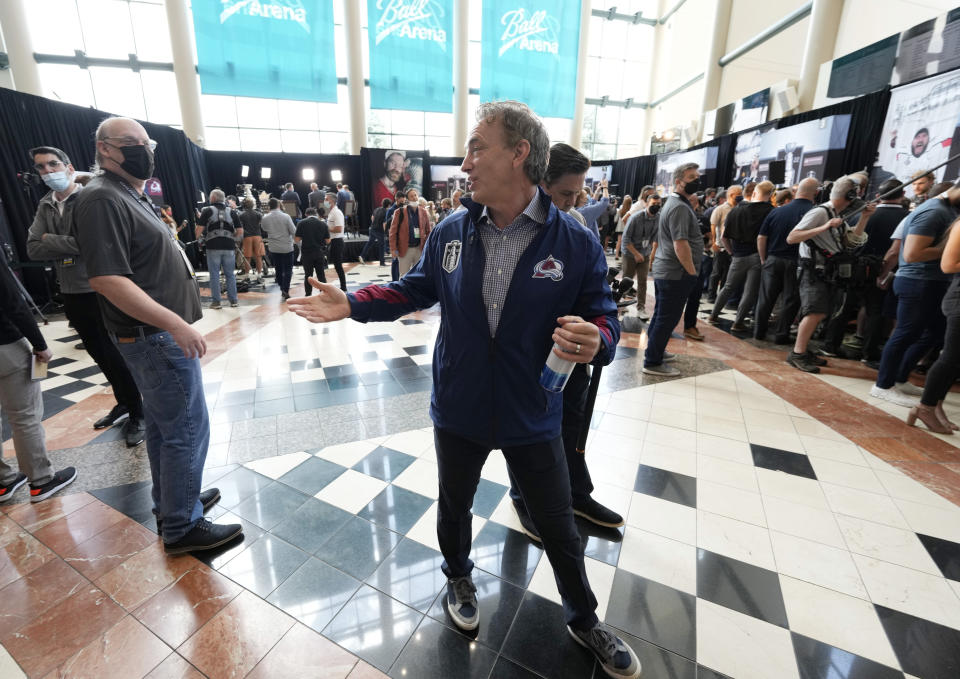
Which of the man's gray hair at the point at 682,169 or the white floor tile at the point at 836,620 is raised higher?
the man's gray hair at the point at 682,169

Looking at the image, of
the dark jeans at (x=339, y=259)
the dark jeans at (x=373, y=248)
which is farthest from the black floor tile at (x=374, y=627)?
the dark jeans at (x=373, y=248)

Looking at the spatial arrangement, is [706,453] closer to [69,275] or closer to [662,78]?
[69,275]

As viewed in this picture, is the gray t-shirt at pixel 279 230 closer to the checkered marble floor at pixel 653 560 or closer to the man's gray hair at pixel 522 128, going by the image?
the checkered marble floor at pixel 653 560

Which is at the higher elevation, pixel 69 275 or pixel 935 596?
pixel 69 275

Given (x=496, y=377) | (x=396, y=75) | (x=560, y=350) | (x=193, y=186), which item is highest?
(x=396, y=75)

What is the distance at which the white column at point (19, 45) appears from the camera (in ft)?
38.4

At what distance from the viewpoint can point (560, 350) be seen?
3.22 ft

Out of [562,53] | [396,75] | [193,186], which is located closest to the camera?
[193,186]

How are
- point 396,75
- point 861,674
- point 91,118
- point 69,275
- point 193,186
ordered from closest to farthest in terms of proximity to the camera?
point 861,674, point 69,275, point 91,118, point 193,186, point 396,75

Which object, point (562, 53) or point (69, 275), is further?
point (562, 53)

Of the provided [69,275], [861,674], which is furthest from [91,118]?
[861,674]

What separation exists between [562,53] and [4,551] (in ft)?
59.2

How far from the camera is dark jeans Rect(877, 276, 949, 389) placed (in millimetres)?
3029

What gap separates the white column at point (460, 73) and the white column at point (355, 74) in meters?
3.19
